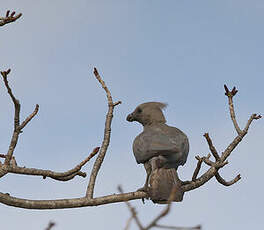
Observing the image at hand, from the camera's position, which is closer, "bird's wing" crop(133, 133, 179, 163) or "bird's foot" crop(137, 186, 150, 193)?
"bird's foot" crop(137, 186, 150, 193)

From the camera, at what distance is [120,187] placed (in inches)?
70.6

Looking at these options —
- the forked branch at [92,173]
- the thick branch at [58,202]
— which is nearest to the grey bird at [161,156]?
the forked branch at [92,173]

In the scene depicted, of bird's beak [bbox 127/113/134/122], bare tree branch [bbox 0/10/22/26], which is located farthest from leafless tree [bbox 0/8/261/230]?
bird's beak [bbox 127/113/134/122]

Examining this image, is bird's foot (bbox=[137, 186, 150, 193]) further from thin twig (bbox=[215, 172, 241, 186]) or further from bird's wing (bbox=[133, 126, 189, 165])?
thin twig (bbox=[215, 172, 241, 186])

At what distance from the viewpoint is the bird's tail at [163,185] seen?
6.91m

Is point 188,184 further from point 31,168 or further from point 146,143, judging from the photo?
point 31,168

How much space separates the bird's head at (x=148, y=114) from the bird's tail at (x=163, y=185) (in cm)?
142

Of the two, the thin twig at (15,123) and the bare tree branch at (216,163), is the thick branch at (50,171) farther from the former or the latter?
the bare tree branch at (216,163)

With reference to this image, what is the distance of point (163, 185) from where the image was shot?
22.9 feet

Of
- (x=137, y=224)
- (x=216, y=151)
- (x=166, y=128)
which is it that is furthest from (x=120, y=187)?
(x=166, y=128)

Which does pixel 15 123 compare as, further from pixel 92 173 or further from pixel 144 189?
pixel 144 189

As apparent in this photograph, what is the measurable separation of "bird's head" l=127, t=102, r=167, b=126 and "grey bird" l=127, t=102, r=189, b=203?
0.50m

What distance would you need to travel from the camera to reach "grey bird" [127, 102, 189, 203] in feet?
22.8

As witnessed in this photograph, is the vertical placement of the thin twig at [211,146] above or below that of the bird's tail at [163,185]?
above
